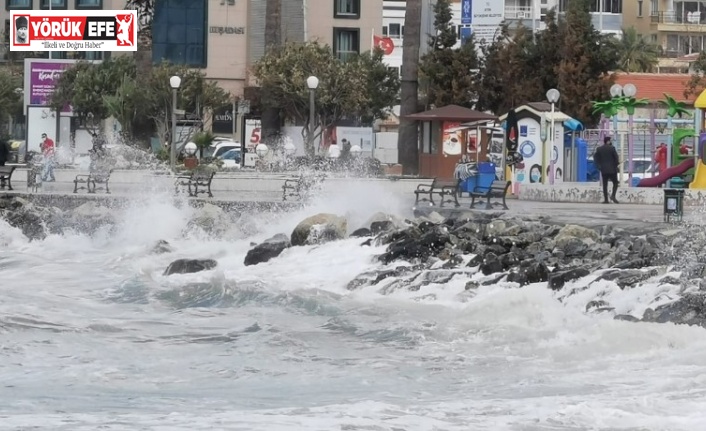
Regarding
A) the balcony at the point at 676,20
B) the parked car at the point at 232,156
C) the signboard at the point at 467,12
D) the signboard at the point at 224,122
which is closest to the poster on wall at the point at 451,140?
the parked car at the point at 232,156

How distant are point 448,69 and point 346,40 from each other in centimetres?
2384

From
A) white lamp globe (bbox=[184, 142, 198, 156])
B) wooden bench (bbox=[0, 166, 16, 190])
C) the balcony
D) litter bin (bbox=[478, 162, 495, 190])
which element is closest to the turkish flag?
the balcony

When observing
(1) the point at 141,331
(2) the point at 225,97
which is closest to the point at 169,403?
(1) the point at 141,331

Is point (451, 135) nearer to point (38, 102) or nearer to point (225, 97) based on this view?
point (225, 97)

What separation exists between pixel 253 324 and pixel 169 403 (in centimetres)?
549

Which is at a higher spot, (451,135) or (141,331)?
(451,135)

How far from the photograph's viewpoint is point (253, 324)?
699 inches

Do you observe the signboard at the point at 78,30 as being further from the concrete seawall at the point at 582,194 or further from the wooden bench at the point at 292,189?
the concrete seawall at the point at 582,194

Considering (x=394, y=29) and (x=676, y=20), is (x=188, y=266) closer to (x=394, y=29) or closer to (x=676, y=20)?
(x=394, y=29)

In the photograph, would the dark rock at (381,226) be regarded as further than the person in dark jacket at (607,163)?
No

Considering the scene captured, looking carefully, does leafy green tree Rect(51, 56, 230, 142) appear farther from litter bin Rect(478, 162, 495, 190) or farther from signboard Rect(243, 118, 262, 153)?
litter bin Rect(478, 162, 495, 190)

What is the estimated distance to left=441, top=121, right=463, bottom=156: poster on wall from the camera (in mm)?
39375

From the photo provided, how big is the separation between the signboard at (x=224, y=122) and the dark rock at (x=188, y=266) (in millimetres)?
43974

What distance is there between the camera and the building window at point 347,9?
7006 cm
